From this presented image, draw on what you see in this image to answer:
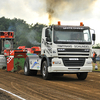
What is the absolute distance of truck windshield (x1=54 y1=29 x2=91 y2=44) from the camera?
13859 millimetres

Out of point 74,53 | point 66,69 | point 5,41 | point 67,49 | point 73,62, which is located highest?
point 5,41

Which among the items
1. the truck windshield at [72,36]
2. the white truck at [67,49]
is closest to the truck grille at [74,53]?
the white truck at [67,49]

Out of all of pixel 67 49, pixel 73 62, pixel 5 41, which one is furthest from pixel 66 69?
pixel 5 41

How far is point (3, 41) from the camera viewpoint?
35.5 m

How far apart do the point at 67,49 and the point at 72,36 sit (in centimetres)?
76

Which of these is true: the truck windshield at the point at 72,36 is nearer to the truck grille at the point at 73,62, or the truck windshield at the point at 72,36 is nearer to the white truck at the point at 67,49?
the white truck at the point at 67,49

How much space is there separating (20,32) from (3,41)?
4725 cm

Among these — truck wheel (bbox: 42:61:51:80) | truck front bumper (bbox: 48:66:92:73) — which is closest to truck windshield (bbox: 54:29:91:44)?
truck front bumper (bbox: 48:66:92:73)

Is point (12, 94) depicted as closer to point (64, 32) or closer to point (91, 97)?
point (91, 97)

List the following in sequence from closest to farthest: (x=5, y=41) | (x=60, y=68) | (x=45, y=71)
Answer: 1. (x=60, y=68)
2. (x=45, y=71)
3. (x=5, y=41)

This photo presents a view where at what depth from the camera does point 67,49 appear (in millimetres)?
13828

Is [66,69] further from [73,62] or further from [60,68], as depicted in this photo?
[73,62]

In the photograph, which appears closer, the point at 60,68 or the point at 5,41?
the point at 60,68

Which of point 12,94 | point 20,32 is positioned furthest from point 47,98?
point 20,32
